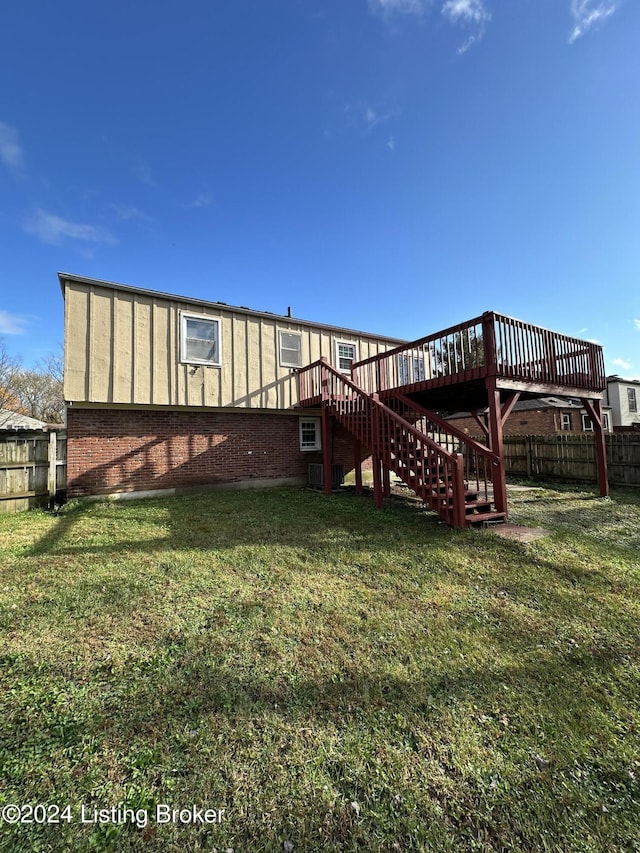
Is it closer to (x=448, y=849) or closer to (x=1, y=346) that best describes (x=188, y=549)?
(x=448, y=849)

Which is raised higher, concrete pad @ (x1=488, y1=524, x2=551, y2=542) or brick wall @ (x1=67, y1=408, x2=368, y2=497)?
brick wall @ (x1=67, y1=408, x2=368, y2=497)

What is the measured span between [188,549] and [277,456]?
5903mm

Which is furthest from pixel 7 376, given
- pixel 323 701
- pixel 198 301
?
pixel 323 701

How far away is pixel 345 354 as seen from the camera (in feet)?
38.5

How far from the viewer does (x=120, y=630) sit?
279 centimetres

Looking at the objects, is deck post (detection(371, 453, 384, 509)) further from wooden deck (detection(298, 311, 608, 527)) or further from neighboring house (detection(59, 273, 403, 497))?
neighboring house (detection(59, 273, 403, 497))

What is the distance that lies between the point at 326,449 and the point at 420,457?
3605mm

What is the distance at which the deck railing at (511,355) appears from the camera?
252 inches

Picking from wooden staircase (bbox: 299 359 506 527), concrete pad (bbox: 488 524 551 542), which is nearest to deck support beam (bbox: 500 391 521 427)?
wooden staircase (bbox: 299 359 506 527)

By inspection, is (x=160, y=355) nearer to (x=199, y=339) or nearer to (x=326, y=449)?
(x=199, y=339)

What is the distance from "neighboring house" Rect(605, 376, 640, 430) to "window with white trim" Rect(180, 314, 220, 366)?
86.6ft

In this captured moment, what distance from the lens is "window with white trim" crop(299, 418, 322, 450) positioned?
36.4 ft

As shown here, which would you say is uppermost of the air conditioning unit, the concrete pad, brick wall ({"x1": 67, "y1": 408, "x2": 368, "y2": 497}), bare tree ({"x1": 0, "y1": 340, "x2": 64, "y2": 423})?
bare tree ({"x1": 0, "y1": 340, "x2": 64, "y2": 423})

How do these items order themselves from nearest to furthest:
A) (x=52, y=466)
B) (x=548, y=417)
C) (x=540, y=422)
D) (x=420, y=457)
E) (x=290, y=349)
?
(x=420, y=457) < (x=52, y=466) < (x=290, y=349) < (x=548, y=417) < (x=540, y=422)
